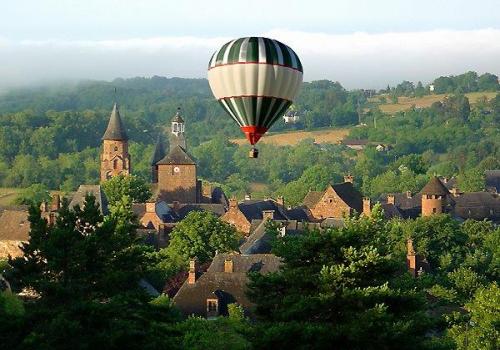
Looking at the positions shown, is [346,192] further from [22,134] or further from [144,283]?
[22,134]

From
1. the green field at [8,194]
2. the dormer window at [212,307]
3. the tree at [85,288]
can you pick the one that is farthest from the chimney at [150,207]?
the green field at [8,194]

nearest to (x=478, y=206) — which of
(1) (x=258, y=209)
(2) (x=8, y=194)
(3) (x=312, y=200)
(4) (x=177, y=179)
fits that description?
Answer: (3) (x=312, y=200)

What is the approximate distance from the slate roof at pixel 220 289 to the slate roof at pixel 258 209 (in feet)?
97.7

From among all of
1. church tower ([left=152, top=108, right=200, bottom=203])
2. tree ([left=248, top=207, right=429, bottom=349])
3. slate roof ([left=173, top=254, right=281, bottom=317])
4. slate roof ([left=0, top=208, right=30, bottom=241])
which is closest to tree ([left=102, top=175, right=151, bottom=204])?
church tower ([left=152, top=108, right=200, bottom=203])

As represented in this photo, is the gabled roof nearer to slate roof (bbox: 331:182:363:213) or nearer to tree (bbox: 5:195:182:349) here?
slate roof (bbox: 331:182:363:213)

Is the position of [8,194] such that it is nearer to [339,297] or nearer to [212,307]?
[212,307]

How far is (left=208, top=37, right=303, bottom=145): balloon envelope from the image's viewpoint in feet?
141

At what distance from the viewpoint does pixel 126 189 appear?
98500 mm

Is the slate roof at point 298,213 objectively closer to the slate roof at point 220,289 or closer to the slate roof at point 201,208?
the slate roof at point 201,208

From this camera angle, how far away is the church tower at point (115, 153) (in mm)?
115481

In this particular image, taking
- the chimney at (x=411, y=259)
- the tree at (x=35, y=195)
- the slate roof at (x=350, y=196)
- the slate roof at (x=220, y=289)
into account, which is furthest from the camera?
the tree at (x=35, y=195)

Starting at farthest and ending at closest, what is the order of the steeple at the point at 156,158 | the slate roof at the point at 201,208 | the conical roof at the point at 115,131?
the conical roof at the point at 115,131, the steeple at the point at 156,158, the slate roof at the point at 201,208

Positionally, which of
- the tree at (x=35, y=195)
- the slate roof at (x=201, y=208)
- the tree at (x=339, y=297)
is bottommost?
the tree at (x=35, y=195)

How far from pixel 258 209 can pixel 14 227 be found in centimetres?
1877
